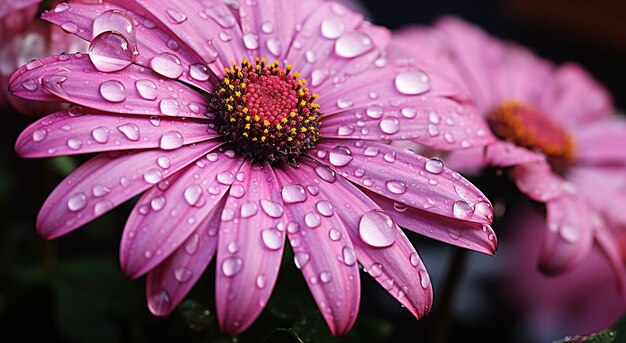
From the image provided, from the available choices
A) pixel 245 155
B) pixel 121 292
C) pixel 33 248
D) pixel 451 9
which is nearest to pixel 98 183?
pixel 245 155

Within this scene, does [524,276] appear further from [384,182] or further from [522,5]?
[522,5]

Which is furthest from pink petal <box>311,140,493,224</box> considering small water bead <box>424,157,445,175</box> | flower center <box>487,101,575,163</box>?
flower center <box>487,101,575,163</box>

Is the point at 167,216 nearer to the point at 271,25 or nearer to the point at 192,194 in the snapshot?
the point at 192,194

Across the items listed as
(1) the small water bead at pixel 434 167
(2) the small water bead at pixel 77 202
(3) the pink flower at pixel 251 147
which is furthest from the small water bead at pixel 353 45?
(2) the small water bead at pixel 77 202

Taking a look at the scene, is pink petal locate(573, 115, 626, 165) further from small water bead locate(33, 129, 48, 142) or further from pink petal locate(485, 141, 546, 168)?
small water bead locate(33, 129, 48, 142)

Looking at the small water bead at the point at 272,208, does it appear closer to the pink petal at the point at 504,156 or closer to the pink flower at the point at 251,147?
the pink flower at the point at 251,147

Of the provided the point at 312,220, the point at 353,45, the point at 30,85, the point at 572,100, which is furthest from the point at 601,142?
the point at 30,85
